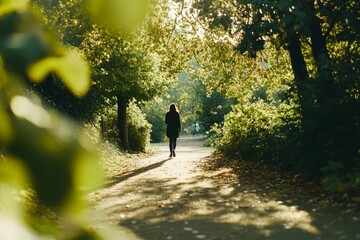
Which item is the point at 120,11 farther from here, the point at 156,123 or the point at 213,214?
the point at 156,123

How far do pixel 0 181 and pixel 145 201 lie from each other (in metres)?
7.39

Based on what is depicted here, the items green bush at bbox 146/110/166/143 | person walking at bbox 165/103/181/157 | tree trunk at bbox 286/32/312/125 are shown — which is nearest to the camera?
tree trunk at bbox 286/32/312/125

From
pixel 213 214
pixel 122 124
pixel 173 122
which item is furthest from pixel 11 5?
pixel 122 124

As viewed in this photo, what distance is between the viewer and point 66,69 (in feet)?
1.29

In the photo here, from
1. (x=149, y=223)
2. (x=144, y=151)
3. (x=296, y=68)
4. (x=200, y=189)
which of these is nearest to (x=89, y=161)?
(x=149, y=223)

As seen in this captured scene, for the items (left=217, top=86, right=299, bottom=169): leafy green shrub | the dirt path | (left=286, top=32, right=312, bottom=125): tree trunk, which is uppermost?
(left=286, top=32, right=312, bottom=125): tree trunk

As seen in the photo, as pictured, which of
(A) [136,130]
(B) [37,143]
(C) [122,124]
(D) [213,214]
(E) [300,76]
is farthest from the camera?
(A) [136,130]

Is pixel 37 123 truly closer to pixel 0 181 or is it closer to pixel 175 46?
pixel 0 181

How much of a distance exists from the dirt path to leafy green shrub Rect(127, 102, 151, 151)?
40.4 ft

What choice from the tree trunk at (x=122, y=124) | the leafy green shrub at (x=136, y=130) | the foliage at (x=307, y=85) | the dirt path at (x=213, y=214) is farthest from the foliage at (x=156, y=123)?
the dirt path at (x=213, y=214)

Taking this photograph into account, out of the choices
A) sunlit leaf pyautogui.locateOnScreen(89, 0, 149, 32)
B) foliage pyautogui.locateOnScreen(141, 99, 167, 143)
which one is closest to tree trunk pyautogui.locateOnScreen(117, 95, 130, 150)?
foliage pyautogui.locateOnScreen(141, 99, 167, 143)

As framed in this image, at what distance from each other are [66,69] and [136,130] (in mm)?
21736

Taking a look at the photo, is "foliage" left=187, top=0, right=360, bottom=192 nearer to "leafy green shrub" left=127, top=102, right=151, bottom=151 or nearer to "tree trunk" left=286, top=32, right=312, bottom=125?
"tree trunk" left=286, top=32, right=312, bottom=125

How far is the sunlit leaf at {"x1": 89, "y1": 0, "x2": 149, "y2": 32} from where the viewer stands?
400 mm
